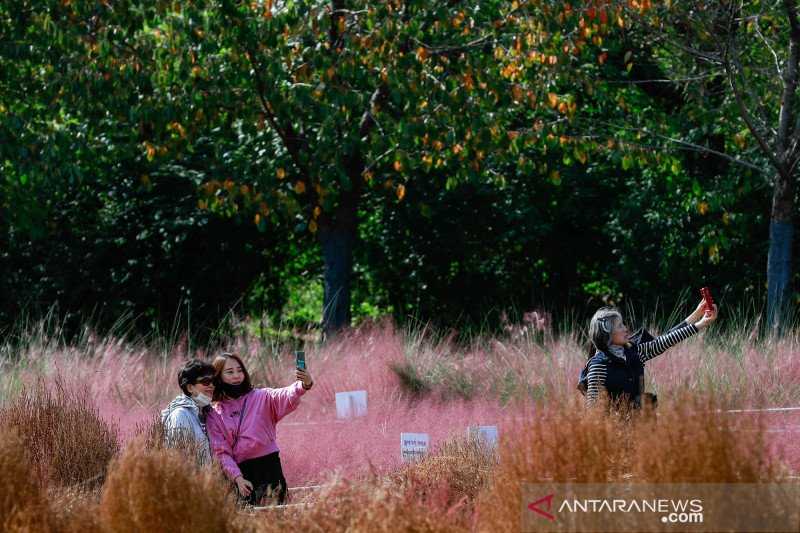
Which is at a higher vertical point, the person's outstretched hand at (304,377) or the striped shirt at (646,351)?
the striped shirt at (646,351)

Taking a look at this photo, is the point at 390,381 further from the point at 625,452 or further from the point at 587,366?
the point at 625,452

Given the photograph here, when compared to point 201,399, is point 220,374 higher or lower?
higher

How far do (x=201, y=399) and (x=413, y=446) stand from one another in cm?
130

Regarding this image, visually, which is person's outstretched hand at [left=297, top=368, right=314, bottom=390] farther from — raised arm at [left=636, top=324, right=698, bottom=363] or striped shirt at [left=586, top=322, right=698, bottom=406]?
raised arm at [left=636, top=324, right=698, bottom=363]

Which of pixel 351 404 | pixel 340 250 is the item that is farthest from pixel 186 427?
pixel 340 250

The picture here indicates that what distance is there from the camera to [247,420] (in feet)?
22.6

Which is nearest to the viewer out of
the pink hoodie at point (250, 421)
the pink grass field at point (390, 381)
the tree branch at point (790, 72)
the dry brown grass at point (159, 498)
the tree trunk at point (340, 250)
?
the dry brown grass at point (159, 498)

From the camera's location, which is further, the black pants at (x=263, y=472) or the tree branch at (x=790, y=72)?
the tree branch at (x=790, y=72)

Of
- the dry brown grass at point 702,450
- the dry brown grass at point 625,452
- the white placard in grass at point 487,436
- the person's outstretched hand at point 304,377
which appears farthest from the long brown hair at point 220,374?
the dry brown grass at point 702,450

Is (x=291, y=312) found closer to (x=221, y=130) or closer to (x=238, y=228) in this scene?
(x=238, y=228)

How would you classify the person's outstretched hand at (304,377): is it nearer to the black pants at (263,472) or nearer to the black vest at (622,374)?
the black pants at (263,472)

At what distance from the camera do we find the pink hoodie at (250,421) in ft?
22.4

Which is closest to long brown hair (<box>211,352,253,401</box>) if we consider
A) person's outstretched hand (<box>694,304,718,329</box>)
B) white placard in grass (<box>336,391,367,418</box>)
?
white placard in grass (<box>336,391,367,418</box>)

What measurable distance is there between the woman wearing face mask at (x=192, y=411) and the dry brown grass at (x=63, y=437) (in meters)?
0.55
